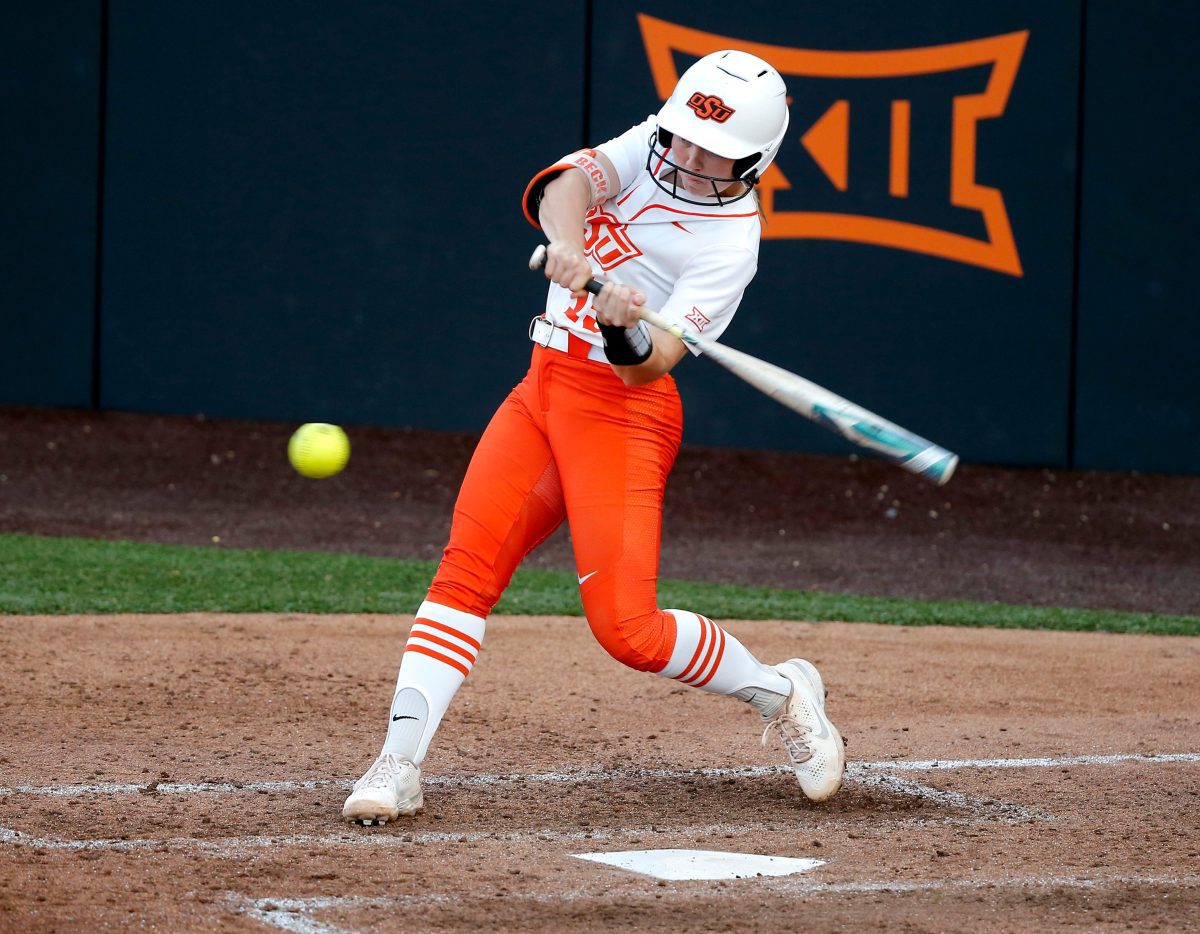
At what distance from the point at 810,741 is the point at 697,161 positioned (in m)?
1.57

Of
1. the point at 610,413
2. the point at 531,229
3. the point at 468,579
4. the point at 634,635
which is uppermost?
the point at 531,229

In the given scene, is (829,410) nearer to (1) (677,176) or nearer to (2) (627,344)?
(2) (627,344)

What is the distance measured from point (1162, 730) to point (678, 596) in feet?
9.88

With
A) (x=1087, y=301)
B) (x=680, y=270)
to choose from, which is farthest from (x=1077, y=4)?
(x=680, y=270)

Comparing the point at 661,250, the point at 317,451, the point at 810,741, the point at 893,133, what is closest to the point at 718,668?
the point at 810,741

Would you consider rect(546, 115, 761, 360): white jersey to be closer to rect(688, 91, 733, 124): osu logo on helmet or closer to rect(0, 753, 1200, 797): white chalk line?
rect(688, 91, 733, 124): osu logo on helmet

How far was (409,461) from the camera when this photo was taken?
11711 mm

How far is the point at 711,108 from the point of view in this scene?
4.05m

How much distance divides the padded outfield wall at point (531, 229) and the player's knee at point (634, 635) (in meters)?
7.63

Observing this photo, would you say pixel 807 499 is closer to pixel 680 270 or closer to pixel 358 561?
pixel 358 561

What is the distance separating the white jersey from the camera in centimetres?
412

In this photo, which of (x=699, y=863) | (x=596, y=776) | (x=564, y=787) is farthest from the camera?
(x=596, y=776)

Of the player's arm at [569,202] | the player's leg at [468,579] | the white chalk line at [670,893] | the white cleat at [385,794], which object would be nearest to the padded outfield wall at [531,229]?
the player's arm at [569,202]

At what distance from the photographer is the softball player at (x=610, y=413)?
13.4ft
